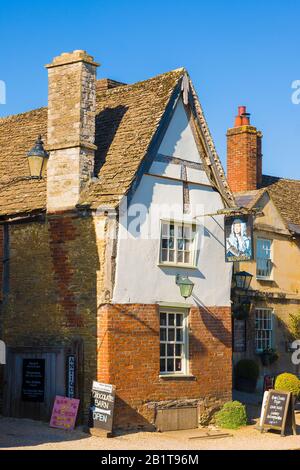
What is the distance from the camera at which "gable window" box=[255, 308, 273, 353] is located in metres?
29.1

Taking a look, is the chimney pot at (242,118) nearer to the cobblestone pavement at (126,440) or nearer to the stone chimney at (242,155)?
the stone chimney at (242,155)

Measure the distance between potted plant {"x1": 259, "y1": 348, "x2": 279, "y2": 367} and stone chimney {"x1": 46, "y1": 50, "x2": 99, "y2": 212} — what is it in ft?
37.3

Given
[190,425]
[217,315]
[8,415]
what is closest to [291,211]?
[217,315]

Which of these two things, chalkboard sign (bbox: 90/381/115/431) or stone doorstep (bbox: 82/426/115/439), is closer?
stone doorstep (bbox: 82/426/115/439)

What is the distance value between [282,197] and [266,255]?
362 cm

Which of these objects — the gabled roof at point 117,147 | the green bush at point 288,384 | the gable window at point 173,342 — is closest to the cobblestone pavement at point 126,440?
the gable window at point 173,342

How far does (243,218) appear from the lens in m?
21.2

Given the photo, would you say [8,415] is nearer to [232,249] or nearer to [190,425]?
[190,425]

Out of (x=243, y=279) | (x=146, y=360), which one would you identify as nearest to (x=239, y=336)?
(x=243, y=279)

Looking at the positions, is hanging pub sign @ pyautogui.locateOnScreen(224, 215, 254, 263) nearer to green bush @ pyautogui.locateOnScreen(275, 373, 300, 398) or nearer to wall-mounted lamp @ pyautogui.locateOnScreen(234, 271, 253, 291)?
green bush @ pyautogui.locateOnScreen(275, 373, 300, 398)

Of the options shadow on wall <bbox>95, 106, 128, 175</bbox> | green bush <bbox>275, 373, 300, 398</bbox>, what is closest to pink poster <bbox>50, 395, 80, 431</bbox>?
shadow on wall <bbox>95, 106, 128, 175</bbox>

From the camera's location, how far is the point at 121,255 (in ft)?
64.4

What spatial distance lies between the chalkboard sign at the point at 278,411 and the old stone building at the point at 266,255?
26.4 ft

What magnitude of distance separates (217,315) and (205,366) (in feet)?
4.56
